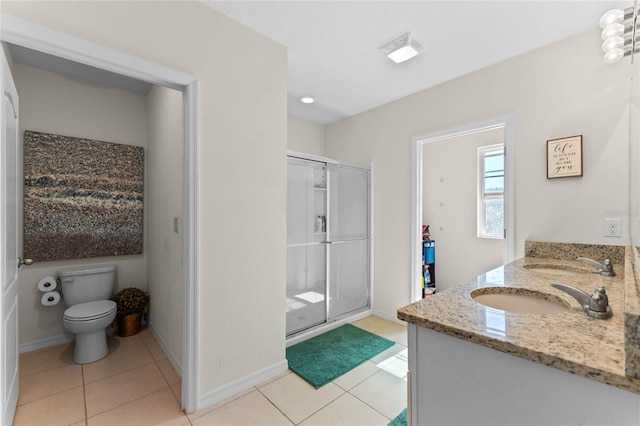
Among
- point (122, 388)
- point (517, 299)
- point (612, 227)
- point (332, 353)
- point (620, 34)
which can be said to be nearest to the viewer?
point (517, 299)

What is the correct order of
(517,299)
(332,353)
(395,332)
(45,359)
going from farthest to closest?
1. (395,332)
2. (332,353)
3. (45,359)
4. (517,299)

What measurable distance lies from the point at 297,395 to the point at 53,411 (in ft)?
4.88

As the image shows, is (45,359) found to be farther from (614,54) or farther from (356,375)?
(614,54)

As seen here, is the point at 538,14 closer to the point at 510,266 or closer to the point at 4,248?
the point at 510,266

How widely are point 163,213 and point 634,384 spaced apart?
2.88m

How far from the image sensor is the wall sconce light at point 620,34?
137cm

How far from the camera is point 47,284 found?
2.49 metres

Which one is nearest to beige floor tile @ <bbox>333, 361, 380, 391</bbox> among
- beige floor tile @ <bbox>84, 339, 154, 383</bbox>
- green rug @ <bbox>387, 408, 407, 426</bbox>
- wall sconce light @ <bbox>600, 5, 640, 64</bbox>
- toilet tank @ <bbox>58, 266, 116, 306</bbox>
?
green rug @ <bbox>387, 408, 407, 426</bbox>

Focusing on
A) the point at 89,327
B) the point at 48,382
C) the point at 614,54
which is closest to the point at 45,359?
the point at 48,382

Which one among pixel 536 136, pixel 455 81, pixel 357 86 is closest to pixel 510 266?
pixel 536 136

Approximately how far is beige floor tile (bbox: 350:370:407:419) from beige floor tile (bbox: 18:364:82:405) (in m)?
1.99

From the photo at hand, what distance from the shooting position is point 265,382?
6.68ft

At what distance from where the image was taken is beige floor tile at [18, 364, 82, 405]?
6.13 ft

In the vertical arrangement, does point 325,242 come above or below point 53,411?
above
